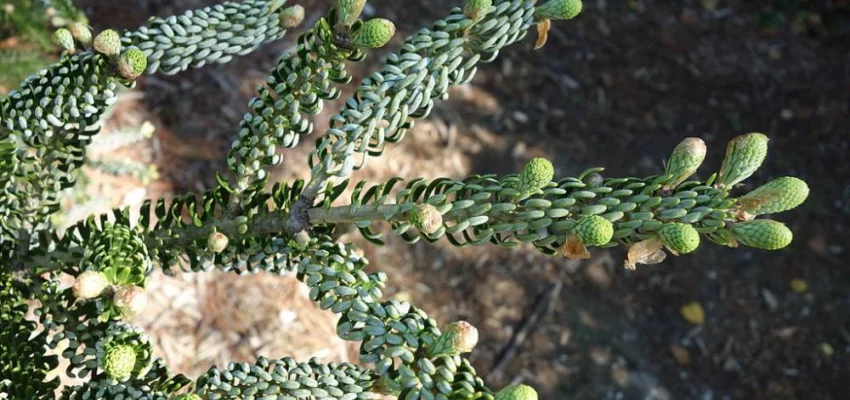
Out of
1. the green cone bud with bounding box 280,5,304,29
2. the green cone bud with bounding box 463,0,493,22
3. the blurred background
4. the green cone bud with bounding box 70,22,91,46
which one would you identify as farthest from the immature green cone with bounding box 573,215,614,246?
the blurred background

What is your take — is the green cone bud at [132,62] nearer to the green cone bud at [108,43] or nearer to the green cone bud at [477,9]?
the green cone bud at [108,43]

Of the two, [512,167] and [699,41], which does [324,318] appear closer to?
[512,167]

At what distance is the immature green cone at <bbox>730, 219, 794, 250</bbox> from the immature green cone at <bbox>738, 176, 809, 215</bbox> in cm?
4

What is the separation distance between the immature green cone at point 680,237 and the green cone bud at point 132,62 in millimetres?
747

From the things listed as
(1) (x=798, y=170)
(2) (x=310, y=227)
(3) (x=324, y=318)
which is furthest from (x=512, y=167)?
(2) (x=310, y=227)

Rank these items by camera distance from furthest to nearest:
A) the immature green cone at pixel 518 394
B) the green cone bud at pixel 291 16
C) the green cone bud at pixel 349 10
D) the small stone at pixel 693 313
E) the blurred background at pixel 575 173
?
the small stone at pixel 693 313, the blurred background at pixel 575 173, the green cone bud at pixel 291 16, the green cone bud at pixel 349 10, the immature green cone at pixel 518 394

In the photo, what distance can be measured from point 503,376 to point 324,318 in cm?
74

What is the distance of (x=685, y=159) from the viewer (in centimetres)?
94

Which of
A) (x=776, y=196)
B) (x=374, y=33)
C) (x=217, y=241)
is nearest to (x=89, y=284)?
(x=217, y=241)

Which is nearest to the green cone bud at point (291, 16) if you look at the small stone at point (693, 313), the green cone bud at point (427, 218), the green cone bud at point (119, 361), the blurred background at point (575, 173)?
the green cone bud at point (427, 218)

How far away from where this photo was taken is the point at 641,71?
13.0 feet

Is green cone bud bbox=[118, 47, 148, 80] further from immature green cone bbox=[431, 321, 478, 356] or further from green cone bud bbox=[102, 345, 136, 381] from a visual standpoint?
immature green cone bbox=[431, 321, 478, 356]

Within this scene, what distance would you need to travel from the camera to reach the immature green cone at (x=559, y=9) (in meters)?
1.08

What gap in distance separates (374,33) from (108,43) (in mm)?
380
